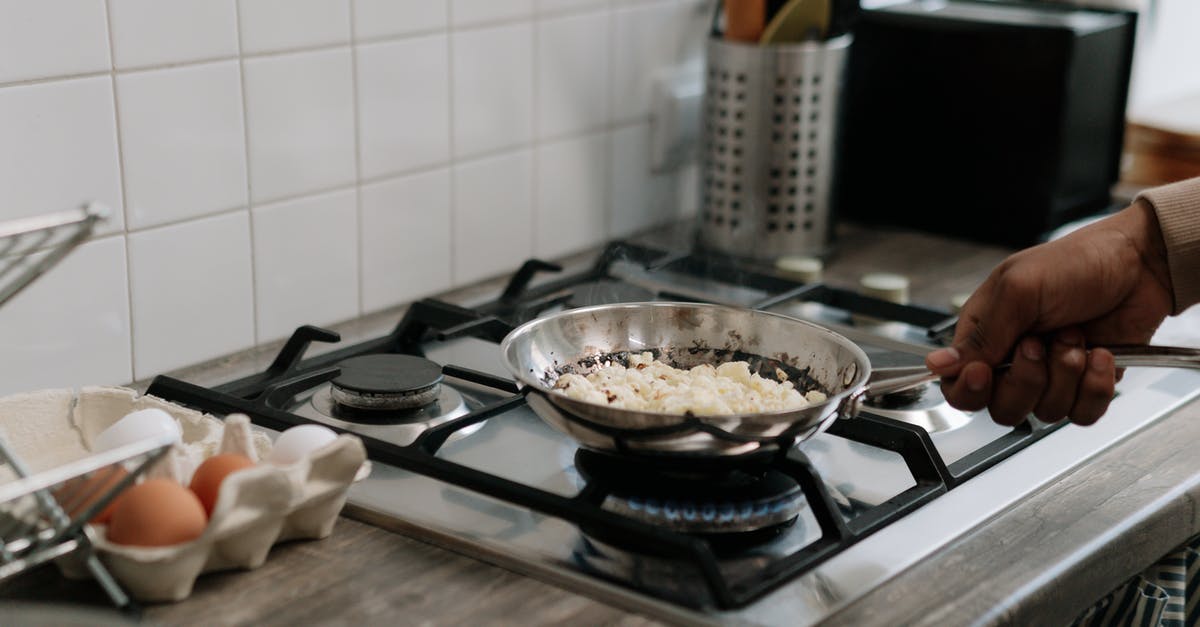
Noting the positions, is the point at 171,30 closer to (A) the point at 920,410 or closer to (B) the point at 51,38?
(B) the point at 51,38

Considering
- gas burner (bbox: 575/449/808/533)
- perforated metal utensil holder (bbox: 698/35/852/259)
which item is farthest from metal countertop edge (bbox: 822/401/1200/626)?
perforated metal utensil holder (bbox: 698/35/852/259)

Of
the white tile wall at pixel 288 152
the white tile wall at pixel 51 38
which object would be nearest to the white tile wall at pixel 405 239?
the white tile wall at pixel 288 152

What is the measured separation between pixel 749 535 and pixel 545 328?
0.25m

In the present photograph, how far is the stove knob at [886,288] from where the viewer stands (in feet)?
4.71

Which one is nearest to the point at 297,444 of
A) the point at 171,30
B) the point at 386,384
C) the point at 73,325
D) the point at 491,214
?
the point at 386,384

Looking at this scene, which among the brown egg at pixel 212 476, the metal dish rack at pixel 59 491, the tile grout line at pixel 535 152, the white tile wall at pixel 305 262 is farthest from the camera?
the tile grout line at pixel 535 152

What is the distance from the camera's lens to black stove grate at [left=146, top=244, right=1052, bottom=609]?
83cm

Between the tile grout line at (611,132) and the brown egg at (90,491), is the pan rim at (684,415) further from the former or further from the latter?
the tile grout line at (611,132)

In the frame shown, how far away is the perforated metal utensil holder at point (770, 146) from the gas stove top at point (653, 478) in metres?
0.35

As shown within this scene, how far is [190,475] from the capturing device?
33.4 inches

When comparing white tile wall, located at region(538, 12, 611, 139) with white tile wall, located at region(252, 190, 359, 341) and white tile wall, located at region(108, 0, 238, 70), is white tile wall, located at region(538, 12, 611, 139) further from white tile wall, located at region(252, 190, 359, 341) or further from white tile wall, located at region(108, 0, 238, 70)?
white tile wall, located at region(108, 0, 238, 70)

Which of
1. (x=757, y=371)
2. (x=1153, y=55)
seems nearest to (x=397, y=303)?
(x=757, y=371)

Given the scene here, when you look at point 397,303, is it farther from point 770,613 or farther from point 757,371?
point 770,613

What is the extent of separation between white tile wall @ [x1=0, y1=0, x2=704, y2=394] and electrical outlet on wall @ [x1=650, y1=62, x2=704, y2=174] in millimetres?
30
